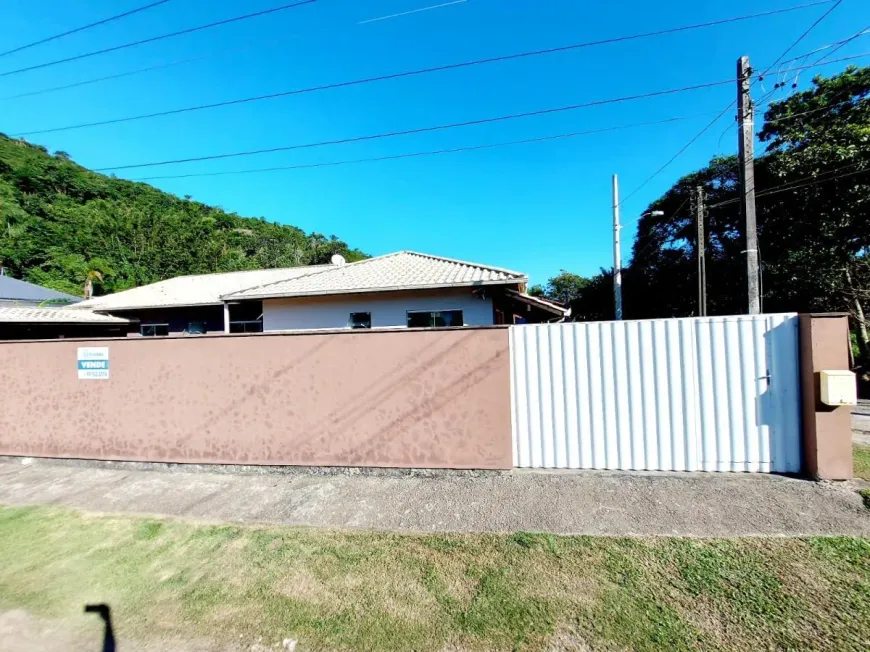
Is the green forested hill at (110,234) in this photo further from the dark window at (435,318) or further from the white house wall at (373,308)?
the dark window at (435,318)

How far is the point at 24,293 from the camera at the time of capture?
17.7 meters

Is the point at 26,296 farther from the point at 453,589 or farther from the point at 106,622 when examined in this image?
the point at 453,589

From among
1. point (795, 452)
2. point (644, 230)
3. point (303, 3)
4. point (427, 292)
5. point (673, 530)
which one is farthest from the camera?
point (644, 230)

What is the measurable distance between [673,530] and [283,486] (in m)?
4.08

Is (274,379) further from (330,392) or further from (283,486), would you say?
(283,486)

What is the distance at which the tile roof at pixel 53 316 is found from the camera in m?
11.8

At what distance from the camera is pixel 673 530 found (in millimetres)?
3119

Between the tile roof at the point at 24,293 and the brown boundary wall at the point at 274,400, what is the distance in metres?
17.2

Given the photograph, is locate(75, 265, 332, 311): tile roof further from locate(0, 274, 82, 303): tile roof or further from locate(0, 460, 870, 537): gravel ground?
locate(0, 460, 870, 537): gravel ground

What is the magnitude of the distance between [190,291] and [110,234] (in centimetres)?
2462

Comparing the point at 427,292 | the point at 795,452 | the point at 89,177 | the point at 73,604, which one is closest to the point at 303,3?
the point at 427,292

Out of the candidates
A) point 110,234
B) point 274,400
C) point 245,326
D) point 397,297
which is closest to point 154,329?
point 245,326

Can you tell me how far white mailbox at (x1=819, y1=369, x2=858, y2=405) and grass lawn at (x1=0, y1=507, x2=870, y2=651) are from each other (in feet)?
4.39

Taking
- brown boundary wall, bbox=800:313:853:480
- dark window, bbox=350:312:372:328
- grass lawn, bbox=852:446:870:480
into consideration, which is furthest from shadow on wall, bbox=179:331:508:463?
dark window, bbox=350:312:372:328
